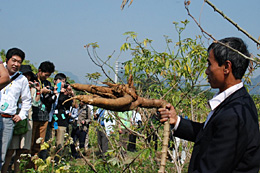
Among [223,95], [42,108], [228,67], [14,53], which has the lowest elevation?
[223,95]

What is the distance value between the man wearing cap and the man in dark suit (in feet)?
9.32

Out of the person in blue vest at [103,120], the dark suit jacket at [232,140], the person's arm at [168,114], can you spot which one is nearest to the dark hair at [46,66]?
the person in blue vest at [103,120]

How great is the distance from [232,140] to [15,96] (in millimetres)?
3179

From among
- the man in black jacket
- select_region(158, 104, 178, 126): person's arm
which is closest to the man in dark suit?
select_region(158, 104, 178, 126): person's arm

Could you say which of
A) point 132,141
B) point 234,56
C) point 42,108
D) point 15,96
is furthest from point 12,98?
point 132,141

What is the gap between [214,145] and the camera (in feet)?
5.61

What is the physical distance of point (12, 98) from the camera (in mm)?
4059

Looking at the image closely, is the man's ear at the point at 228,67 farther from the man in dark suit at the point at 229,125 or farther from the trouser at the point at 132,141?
the trouser at the point at 132,141

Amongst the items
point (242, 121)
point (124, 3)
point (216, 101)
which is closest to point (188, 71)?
point (216, 101)

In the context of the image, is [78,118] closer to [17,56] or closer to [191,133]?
[17,56]

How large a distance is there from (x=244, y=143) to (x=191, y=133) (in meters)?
0.67

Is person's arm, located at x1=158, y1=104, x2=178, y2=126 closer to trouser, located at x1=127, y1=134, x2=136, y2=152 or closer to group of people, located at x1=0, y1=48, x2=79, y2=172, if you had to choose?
group of people, located at x1=0, y1=48, x2=79, y2=172

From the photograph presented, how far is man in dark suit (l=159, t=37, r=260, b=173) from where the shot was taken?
66.0 inches

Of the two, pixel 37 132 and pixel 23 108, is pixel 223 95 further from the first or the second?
pixel 37 132
